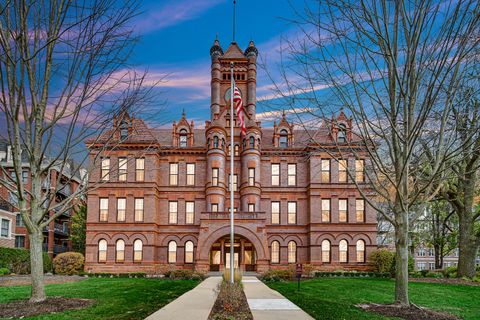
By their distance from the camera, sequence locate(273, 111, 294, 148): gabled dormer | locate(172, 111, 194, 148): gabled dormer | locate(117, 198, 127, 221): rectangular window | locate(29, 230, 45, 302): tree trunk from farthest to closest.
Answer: locate(273, 111, 294, 148): gabled dormer → locate(172, 111, 194, 148): gabled dormer → locate(117, 198, 127, 221): rectangular window → locate(29, 230, 45, 302): tree trunk

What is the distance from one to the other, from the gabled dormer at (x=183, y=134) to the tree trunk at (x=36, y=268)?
26.2 m

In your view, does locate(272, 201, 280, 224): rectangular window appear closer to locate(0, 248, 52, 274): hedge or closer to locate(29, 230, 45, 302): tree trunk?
locate(0, 248, 52, 274): hedge

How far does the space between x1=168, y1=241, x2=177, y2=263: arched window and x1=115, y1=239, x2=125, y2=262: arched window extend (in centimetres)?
386

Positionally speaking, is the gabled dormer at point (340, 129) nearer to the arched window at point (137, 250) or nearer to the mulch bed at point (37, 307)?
the mulch bed at point (37, 307)

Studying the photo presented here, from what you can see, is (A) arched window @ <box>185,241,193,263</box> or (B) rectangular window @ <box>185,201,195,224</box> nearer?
(A) arched window @ <box>185,241,193,263</box>

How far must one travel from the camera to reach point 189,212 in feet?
124

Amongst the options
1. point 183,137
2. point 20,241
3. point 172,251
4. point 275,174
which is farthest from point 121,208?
point 20,241

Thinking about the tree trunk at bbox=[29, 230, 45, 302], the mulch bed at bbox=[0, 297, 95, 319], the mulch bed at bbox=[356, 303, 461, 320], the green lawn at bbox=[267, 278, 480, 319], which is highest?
the tree trunk at bbox=[29, 230, 45, 302]

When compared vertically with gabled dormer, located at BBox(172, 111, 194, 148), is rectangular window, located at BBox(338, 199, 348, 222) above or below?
below

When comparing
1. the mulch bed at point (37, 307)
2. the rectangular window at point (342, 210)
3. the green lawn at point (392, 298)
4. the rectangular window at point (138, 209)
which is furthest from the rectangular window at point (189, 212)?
the mulch bed at point (37, 307)

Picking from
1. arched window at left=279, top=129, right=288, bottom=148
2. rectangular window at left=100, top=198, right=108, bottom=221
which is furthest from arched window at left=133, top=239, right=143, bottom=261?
arched window at left=279, top=129, right=288, bottom=148

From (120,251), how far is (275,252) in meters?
13.3

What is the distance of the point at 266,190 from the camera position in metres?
38.2

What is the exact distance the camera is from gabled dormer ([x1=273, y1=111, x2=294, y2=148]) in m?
39.4
